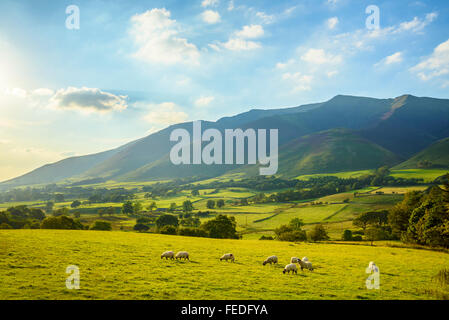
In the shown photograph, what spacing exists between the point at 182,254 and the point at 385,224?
9964cm

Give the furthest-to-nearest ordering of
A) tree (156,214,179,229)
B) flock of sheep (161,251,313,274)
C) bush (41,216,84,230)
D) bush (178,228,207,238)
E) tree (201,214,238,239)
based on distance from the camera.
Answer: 1. tree (156,214,179,229)
2. tree (201,214,238,239)
3. bush (178,228,207,238)
4. bush (41,216,84,230)
5. flock of sheep (161,251,313,274)

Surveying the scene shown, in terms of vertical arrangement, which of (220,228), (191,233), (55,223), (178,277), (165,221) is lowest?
(165,221)

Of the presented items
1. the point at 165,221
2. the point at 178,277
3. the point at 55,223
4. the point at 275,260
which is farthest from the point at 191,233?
the point at 178,277

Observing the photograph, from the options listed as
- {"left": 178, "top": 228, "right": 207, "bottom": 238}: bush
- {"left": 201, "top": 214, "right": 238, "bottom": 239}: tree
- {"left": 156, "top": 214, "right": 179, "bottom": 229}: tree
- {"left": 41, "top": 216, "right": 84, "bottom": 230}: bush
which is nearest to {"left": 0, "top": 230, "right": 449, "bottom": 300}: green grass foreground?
{"left": 41, "top": 216, "right": 84, "bottom": 230}: bush

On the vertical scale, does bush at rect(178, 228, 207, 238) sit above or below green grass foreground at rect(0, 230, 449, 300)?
below

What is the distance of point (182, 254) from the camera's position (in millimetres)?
27594

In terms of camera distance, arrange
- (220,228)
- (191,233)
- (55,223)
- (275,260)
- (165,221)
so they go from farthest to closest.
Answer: (165,221), (220,228), (191,233), (55,223), (275,260)

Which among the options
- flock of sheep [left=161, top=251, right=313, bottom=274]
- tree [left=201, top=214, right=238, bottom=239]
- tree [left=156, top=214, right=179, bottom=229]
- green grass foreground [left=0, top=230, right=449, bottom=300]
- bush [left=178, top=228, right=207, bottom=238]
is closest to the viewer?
green grass foreground [left=0, top=230, right=449, bottom=300]

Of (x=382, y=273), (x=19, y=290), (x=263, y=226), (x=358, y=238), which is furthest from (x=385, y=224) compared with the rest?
(x=19, y=290)

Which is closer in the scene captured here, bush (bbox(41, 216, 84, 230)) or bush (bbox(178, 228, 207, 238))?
bush (bbox(41, 216, 84, 230))

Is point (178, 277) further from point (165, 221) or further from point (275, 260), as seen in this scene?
point (165, 221)

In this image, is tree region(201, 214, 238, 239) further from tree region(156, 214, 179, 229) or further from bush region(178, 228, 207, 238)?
tree region(156, 214, 179, 229)
